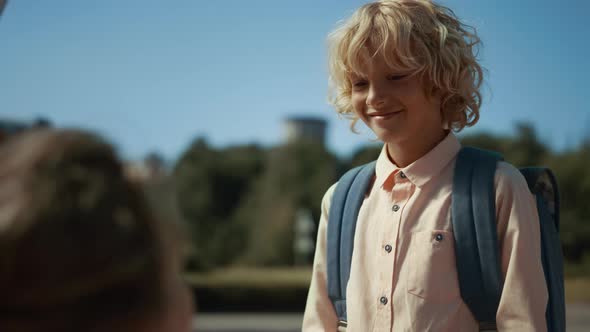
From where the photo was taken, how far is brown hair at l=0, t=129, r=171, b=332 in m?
0.76

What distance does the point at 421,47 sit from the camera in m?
1.95

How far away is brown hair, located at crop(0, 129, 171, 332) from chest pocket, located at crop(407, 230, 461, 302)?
3.55 feet

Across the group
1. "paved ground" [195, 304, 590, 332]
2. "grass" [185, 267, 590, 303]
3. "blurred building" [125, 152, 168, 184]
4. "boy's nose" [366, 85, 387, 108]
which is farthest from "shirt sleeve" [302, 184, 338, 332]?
"grass" [185, 267, 590, 303]

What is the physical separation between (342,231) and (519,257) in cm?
52

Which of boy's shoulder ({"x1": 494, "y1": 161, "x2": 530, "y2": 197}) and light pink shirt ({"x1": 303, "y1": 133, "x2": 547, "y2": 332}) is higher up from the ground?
boy's shoulder ({"x1": 494, "y1": 161, "x2": 530, "y2": 197})

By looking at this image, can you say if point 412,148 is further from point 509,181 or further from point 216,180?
point 216,180

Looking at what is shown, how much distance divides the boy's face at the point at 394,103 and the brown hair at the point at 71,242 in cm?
120

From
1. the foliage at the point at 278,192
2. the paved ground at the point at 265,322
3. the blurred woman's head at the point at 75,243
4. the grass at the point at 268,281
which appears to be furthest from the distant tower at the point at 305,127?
the blurred woman's head at the point at 75,243

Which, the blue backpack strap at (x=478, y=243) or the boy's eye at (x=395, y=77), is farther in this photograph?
the boy's eye at (x=395, y=77)

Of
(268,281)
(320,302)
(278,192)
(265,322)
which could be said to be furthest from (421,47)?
(278,192)

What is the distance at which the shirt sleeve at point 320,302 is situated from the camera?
6.68ft

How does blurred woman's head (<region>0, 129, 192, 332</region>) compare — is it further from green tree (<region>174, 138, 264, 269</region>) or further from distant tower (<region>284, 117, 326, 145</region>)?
distant tower (<region>284, 117, 326, 145</region>)

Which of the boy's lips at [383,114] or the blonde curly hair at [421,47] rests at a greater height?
the blonde curly hair at [421,47]

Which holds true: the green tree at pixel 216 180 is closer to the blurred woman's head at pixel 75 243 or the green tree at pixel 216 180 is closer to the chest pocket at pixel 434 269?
the chest pocket at pixel 434 269
